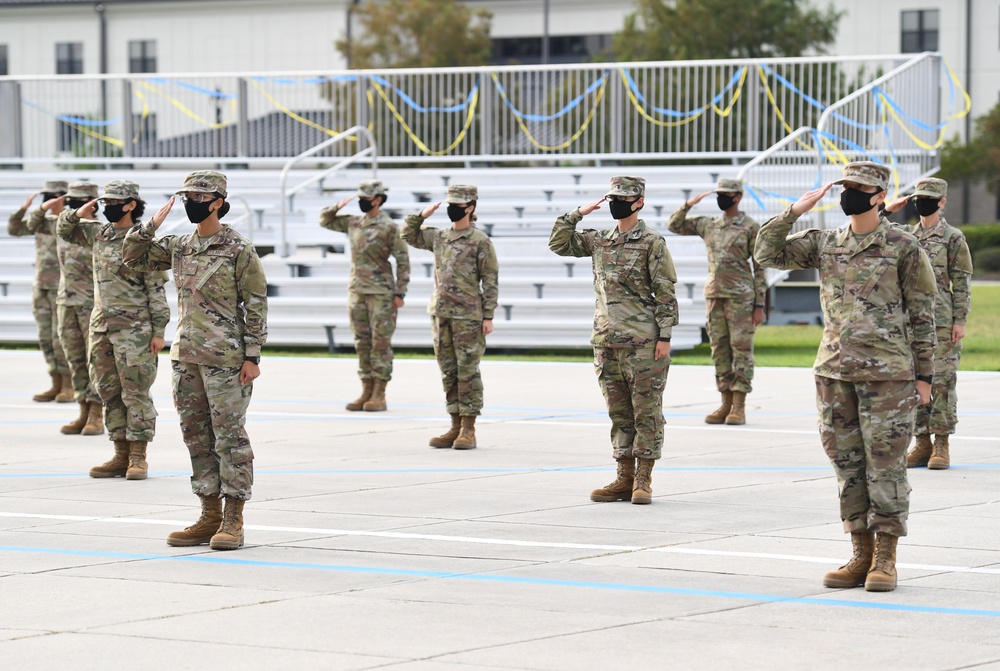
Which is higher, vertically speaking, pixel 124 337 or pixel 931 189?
pixel 931 189

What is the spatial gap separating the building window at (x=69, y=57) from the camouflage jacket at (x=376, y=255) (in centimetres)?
4913

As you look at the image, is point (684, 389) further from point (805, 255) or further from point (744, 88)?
point (744, 88)

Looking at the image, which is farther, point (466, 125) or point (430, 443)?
point (466, 125)

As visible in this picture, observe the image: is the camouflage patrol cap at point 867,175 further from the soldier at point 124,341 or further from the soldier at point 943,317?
the soldier at point 124,341

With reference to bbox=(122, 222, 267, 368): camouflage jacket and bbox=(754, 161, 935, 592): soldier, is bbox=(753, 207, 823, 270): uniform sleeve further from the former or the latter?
bbox=(122, 222, 267, 368): camouflage jacket

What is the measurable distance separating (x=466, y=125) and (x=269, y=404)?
11.5 metres

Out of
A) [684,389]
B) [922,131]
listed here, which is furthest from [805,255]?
[922,131]

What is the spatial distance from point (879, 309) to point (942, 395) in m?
4.04

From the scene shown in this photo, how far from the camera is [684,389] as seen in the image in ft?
54.7

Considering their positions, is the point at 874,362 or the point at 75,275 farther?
the point at 75,275

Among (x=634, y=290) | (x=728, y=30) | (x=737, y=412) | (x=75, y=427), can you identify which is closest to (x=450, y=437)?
(x=737, y=412)

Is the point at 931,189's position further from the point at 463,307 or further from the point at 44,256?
the point at 44,256


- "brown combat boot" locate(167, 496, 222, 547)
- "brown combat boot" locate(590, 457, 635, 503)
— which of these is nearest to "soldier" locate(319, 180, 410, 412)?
"brown combat boot" locate(590, 457, 635, 503)

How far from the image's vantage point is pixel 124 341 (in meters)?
11.1
